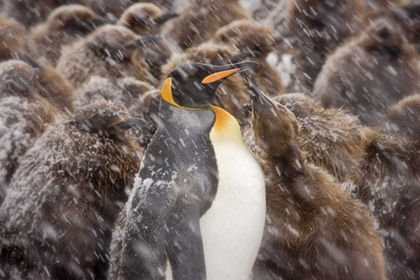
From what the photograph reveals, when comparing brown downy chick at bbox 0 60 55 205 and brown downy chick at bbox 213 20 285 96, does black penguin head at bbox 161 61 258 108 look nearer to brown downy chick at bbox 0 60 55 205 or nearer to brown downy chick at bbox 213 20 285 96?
brown downy chick at bbox 0 60 55 205

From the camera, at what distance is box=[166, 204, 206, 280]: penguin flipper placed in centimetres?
168

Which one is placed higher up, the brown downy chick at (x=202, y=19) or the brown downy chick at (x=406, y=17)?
the brown downy chick at (x=406, y=17)

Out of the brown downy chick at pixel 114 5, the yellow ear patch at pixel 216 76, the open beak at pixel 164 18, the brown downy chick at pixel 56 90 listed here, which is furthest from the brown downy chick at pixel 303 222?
the brown downy chick at pixel 114 5

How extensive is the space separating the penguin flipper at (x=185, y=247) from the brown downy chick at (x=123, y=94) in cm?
91

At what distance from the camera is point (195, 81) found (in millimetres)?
1748

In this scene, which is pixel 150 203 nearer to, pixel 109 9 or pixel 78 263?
pixel 78 263

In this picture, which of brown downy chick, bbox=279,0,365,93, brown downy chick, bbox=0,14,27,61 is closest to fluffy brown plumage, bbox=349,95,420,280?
brown downy chick, bbox=279,0,365,93

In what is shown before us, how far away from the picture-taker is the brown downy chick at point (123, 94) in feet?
8.70

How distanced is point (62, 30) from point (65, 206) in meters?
2.49

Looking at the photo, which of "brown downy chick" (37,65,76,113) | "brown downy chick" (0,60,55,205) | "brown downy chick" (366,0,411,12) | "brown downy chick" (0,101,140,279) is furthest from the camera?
"brown downy chick" (366,0,411,12)

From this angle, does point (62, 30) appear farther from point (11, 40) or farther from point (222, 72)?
point (222, 72)

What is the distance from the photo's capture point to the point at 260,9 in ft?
14.8

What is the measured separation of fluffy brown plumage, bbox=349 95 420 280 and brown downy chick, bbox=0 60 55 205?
45.0 inches

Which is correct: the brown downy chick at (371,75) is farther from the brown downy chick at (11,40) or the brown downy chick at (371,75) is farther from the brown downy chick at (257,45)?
the brown downy chick at (11,40)
